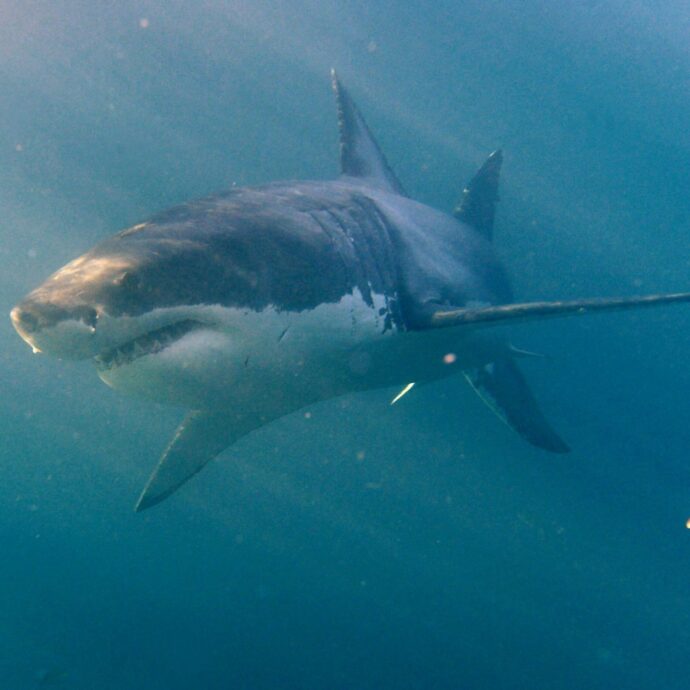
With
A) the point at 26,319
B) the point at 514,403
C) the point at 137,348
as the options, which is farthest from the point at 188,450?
the point at 514,403

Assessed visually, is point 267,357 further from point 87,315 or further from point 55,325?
point 55,325

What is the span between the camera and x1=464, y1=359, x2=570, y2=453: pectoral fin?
8.70 meters

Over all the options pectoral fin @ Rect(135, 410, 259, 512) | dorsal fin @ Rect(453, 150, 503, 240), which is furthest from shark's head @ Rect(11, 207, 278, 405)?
dorsal fin @ Rect(453, 150, 503, 240)

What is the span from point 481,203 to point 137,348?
736 centimetres

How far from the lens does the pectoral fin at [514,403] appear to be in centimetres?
870

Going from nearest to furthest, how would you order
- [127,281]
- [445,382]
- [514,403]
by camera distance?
[127,281]
[514,403]
[445,382]

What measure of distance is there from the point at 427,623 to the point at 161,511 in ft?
77.3

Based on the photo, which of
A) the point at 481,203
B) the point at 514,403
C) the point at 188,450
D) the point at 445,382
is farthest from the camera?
the point at 445,382

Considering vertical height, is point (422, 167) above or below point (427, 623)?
above

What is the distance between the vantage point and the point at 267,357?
3.45 metres

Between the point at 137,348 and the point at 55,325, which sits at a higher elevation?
the point at 55,325

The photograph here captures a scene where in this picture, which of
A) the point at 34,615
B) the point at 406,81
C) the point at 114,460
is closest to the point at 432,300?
the point at 406,81

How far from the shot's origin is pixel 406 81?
21.2m

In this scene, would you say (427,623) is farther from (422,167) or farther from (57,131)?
(57,131)
